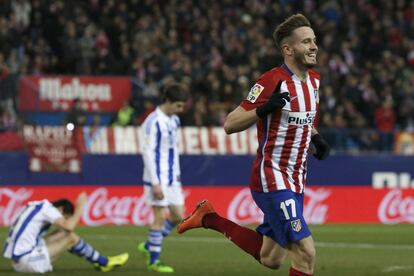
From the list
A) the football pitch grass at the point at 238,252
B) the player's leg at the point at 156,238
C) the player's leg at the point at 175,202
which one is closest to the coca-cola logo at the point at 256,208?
the football pitch grass at the point at 238,252

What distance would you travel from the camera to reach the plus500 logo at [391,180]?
2253cm

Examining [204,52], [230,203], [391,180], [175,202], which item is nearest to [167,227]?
[175,202]

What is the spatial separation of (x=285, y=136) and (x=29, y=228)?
433cm

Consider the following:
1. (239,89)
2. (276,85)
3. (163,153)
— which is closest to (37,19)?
(239,89)

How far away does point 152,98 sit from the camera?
82.4ft

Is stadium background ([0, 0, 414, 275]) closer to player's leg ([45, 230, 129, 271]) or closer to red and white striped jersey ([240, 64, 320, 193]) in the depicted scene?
player's leg ([45, 230, 129, 271])

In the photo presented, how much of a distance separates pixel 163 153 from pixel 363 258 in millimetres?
3161

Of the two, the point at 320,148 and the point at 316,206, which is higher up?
the point at 320,148

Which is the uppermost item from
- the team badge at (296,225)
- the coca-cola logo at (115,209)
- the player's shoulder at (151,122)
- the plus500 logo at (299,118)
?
the plus500 logo at (299,118)

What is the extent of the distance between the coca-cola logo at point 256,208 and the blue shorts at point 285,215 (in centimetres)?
1226

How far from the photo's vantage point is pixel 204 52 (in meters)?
27.1

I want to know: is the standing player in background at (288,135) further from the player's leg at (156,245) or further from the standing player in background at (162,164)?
the standing player in background at (162,164)

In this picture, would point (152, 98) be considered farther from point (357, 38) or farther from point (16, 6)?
point (357, 38)

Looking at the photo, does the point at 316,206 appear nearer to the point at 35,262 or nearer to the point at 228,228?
the point at 35,262
